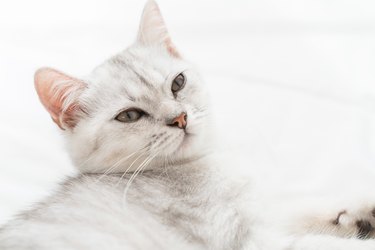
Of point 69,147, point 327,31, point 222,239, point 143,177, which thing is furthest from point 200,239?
point 327,31

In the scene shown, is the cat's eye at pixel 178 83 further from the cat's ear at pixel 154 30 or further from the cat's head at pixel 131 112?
the cat's ear at pixel 154 30

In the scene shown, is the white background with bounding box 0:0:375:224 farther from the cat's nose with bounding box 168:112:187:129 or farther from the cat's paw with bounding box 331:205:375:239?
the cat's nose with bounding box 168:112:187:129

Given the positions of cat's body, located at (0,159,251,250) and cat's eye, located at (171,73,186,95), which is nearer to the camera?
cat's body, located at (0,159,251,250)

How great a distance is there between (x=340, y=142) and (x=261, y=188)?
213 mm

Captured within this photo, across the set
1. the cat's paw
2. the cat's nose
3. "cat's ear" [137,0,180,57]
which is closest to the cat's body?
the cat's nose

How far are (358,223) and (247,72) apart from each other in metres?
0.47

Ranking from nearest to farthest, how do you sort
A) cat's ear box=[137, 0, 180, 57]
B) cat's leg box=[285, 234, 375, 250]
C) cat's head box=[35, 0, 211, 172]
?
cat's leg box=[285, 234, 375, 250]
cat's head box=[35, 0, 211, 172]
cat's ear box=[137, 0, 180, 57]

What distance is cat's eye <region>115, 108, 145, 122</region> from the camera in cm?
116

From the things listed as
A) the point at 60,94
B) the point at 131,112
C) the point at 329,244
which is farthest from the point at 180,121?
the point at 329,244

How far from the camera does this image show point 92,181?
1153mm

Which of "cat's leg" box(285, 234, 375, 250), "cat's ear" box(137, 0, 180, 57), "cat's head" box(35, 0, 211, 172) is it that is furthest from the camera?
"cat's ear" box(137, 0, 180, 57)

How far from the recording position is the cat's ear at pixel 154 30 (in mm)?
1254

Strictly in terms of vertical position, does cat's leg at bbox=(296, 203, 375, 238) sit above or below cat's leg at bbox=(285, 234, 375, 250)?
below

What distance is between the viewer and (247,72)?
4.53 feet
